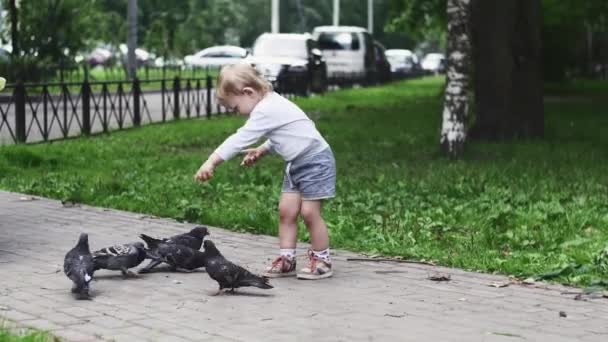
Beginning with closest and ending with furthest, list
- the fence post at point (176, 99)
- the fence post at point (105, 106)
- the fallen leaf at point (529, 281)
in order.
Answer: the fallen leaf at point (529, 281) < the fence post at point (105, 106) < the fence post at point (176, 99)

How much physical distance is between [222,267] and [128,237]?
2455mm

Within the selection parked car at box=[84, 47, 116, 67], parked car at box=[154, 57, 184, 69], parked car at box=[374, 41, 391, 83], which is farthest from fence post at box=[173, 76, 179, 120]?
parked car at box=[84, 47, 116, 67]

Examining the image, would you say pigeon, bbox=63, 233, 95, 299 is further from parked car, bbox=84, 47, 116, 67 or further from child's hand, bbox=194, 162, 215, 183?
parked car, bbox=84, 47, 116, 67

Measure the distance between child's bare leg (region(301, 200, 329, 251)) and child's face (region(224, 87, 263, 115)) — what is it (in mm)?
647

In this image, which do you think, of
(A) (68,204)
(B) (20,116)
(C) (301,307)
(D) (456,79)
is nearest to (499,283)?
(C) (301,307)

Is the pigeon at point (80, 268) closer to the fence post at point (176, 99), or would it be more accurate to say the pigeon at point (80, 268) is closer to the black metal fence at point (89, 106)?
the black metal fence at point (89, 106)

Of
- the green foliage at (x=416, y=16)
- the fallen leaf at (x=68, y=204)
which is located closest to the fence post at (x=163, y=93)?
the fallen leaf at (x=68, y=204)

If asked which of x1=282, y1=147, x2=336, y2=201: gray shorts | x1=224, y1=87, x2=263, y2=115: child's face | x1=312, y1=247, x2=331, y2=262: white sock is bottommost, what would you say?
x1=312, y1=247, x2=331, y2=262: white sock

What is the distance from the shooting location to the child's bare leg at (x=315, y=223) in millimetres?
7270

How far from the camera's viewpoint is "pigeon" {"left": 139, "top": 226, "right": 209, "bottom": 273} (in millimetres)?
7233

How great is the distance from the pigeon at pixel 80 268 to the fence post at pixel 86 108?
11.8 m

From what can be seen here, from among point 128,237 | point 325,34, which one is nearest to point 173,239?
point 128,237

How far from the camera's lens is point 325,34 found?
44.7 metres

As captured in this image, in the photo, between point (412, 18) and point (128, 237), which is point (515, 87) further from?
point (412, 18)
